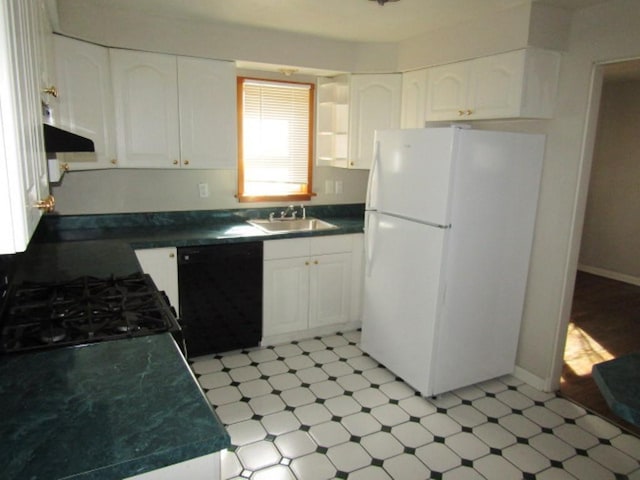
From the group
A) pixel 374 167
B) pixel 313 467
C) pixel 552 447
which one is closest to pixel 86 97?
pixel 374 167

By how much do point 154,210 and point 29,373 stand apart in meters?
2.24

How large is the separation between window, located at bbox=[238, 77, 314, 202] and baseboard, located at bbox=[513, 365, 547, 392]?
2104 mm

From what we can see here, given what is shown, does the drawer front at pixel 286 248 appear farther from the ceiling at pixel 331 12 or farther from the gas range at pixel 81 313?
the ceiling at pixel 331 12

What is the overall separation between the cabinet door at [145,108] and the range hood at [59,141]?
1.24 metres

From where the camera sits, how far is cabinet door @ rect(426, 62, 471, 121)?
9.64 ft

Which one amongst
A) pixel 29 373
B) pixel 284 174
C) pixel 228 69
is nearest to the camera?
pixel 29 373

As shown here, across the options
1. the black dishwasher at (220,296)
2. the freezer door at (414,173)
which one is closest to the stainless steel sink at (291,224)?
the black dishwasher at (220,296)

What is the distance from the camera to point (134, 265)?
2.26 metres

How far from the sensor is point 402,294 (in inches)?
112

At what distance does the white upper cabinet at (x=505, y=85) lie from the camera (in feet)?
8.54

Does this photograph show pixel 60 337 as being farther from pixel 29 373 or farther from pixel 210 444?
pixel 210 444

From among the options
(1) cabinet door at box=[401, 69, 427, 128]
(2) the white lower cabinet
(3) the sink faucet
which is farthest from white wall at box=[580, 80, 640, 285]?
(3) the sink faucet

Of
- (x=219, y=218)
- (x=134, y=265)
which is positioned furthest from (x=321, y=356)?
(x=134, y=265)

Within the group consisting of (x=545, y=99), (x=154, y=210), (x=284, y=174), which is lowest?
(x=154, y=210)
